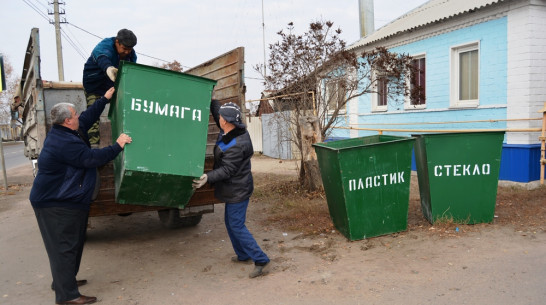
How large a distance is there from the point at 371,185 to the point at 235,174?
163cm

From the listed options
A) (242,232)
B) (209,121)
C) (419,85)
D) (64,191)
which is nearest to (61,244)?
(64,191)

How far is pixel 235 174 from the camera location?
393 centimetres

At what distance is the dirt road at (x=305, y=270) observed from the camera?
134 inches

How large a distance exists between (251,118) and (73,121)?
16.0m

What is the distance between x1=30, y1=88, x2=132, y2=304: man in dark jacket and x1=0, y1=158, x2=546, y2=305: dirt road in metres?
0.43

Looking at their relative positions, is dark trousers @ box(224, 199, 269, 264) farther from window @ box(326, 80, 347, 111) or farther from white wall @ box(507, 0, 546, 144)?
white wall @ box(507, 0, 546, 144)

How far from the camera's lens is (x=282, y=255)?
4527 millimetres

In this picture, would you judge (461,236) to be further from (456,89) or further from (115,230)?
(456,89)

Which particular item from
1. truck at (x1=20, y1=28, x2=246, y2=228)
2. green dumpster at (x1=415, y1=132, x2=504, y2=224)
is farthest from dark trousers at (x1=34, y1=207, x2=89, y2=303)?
green dumpster at (x1=415, y1=132, x2=504, y2=224)

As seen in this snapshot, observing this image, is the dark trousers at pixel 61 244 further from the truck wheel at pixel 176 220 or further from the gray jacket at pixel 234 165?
the truck wheel at pixel 176 220

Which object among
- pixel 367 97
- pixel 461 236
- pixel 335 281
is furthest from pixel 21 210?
pixel 367 97

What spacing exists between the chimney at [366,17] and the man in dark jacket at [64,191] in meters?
14.2

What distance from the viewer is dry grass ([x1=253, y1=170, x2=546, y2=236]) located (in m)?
4.97

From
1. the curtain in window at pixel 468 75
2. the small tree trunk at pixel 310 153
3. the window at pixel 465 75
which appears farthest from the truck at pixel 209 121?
the curtain in window at pixel 468 75
